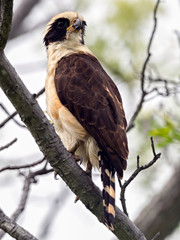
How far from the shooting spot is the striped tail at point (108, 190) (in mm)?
3945

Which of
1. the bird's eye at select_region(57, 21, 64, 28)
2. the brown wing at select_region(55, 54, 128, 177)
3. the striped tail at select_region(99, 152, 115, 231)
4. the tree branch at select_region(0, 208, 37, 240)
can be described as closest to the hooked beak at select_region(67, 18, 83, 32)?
the bird's eye at select_region(57, 21, 64, 28)

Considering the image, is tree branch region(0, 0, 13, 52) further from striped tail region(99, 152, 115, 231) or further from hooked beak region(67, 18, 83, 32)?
hooked beak region(67, 18, 83, 32)

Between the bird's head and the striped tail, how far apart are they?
1648 mm

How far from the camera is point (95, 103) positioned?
4.51 meters

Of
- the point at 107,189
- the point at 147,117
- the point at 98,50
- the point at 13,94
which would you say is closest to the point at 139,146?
the point at 147,117

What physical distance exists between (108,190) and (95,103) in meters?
0.82

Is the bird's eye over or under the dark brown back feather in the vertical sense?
over

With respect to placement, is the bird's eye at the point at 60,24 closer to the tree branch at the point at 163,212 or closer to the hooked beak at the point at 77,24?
the hooked beak at the point at 77,24

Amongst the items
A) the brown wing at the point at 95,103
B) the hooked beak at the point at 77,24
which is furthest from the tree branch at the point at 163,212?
the hooked beak at the point at 77,24

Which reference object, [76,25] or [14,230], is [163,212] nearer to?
[76,25]

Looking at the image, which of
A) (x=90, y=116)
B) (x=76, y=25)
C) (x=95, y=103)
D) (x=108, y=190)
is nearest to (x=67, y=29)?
(x=76, y=25)

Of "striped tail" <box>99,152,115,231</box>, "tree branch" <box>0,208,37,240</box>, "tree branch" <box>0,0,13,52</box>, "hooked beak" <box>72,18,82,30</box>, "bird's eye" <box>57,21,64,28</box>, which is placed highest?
"tree branch" <box>0,0,13,52</box>

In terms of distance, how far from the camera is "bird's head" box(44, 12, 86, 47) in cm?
548

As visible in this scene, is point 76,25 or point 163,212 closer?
point 76,25
